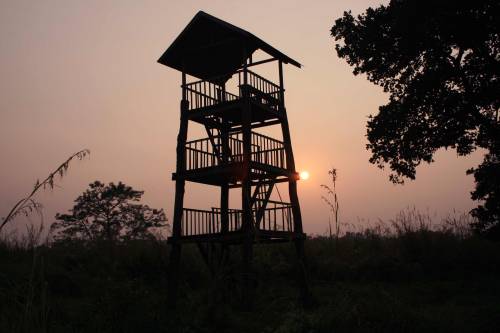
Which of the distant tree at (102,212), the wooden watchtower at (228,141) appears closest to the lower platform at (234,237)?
the wooden watchtower at (228,141)

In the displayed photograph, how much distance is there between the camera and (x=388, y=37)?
17969 millimetres

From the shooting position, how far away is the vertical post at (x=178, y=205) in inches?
687

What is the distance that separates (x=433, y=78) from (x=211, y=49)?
23.9 feet

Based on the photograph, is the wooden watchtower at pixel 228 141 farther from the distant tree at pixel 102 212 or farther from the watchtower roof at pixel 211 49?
the distant tree at pixel 102 212

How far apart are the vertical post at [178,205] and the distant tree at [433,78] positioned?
5.62m

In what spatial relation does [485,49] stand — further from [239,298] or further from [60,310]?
[60,310]

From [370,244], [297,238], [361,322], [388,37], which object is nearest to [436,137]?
[388,37]

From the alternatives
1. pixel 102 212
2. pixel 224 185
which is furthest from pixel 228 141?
pixel 102 212

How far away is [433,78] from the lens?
17.3 meters

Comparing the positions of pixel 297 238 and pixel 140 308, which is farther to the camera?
pixel 297 238

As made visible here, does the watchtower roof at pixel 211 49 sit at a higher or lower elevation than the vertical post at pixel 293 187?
higher

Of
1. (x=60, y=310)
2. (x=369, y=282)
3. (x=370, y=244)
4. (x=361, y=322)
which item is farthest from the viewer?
(x=370, y=244)

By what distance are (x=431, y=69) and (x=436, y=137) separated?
216 cm

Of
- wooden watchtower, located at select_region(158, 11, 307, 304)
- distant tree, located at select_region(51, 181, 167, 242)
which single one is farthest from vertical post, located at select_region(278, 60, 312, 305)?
distant tree, located at select_region(51, 181, 167, 242)
